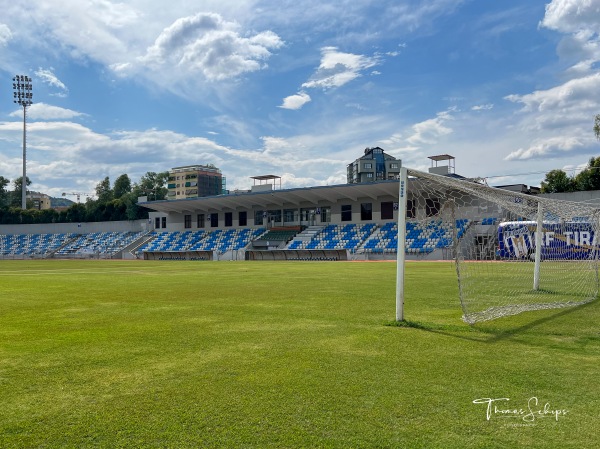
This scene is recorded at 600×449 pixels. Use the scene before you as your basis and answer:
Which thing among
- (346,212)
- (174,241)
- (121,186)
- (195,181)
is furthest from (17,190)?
(346,212)

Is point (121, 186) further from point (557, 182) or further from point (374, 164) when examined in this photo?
point (557, 182)

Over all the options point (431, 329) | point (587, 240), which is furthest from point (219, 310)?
point (587, 240)

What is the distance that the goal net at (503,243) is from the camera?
962cm

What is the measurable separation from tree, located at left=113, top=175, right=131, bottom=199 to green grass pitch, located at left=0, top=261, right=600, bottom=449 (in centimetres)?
10706

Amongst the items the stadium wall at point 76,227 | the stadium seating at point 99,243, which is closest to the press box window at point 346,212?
the stadium seating at point 99,243

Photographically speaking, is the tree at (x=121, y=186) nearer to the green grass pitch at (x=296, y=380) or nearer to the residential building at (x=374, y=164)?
the residential building at (x=374, y=164)

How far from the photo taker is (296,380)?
193 inches

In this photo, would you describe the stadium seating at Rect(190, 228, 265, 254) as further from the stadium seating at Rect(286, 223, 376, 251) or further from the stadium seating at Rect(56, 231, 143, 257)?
the stadium seating at Rect(56, 231, 143, 257)

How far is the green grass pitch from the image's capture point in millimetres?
3623

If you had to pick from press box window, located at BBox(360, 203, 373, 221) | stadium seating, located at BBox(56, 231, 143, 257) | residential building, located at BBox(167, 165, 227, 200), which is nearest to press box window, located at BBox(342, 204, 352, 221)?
press box window, located at BBox(360, 203, 373, 221)

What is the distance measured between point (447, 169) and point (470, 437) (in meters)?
49.9

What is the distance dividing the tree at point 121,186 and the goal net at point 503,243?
10170cm

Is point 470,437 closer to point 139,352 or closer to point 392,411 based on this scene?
point 392,411

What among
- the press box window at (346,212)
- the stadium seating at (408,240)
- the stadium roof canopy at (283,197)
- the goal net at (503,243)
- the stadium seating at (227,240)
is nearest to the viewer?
the goal net at (503,243)
